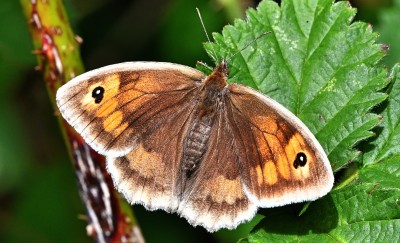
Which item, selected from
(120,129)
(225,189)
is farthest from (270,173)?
(120,129)

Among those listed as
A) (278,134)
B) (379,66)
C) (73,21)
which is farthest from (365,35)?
(73,21)

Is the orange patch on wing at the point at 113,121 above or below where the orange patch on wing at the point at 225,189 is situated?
above

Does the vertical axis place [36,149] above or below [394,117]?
below

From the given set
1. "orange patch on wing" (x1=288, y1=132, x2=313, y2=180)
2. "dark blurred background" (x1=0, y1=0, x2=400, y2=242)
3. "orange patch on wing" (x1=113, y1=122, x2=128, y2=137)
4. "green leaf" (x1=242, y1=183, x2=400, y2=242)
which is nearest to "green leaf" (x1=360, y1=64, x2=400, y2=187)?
"green leaf" (x1=242, y1=183, x2=400, y2=242)

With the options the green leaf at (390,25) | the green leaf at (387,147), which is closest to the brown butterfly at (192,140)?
the green leaf at (387,147)

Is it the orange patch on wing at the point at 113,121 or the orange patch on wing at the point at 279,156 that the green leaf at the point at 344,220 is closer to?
the orange patch on wing at the point at 279,156

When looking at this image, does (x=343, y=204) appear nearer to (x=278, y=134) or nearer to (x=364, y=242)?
(x=364, y=242)

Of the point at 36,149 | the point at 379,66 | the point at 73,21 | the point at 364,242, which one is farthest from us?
the point at 36,149
